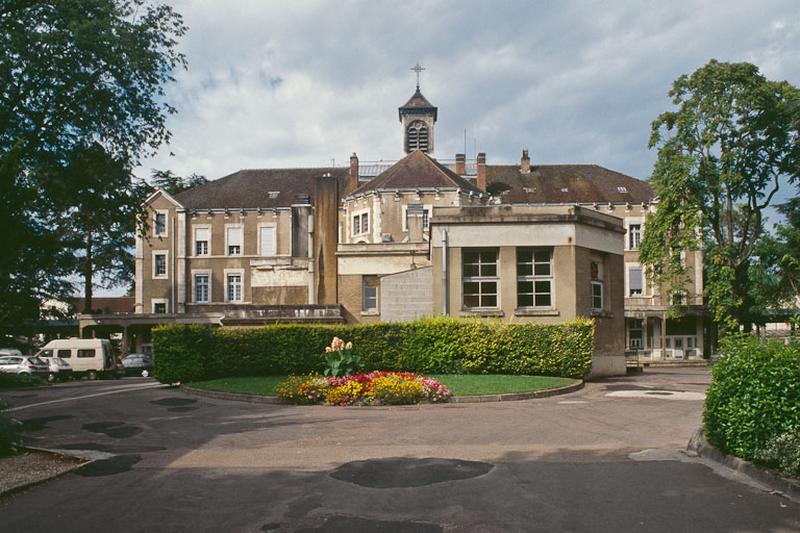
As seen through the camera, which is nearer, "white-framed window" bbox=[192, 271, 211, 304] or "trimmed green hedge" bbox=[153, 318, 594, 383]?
"trimmed green hedge" bbox=[153, 318, 594, 383]

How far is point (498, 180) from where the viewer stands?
6238cm

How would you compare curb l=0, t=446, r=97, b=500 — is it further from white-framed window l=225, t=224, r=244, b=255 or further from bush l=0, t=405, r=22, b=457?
white-framed window l=225, t=224, r=244, b=255

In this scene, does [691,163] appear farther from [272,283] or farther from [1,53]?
[1,53]

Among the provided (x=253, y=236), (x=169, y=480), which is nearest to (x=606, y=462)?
(x=169, y=480)

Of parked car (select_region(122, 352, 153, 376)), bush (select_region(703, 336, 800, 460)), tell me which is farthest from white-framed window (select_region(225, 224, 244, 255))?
bush (select_region(703, 336, 800, 460))

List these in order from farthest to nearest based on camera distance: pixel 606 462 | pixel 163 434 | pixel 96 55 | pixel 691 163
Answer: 1. pixel 691 163
2. pixel 96 55
3. pixel 163 434
4. pixel 606 462

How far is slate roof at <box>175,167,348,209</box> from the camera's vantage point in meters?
62.0

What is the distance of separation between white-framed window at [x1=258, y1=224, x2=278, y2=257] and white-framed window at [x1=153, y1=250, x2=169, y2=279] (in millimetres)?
8427

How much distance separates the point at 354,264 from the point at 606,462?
26146 millimetres

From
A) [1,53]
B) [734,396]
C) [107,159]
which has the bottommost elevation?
[734,396]

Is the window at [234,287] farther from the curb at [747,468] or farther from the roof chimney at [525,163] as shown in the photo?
the curb at [747,468]

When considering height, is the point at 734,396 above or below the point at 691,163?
below

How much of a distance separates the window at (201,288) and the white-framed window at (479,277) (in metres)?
40.0

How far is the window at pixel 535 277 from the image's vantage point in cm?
2484
